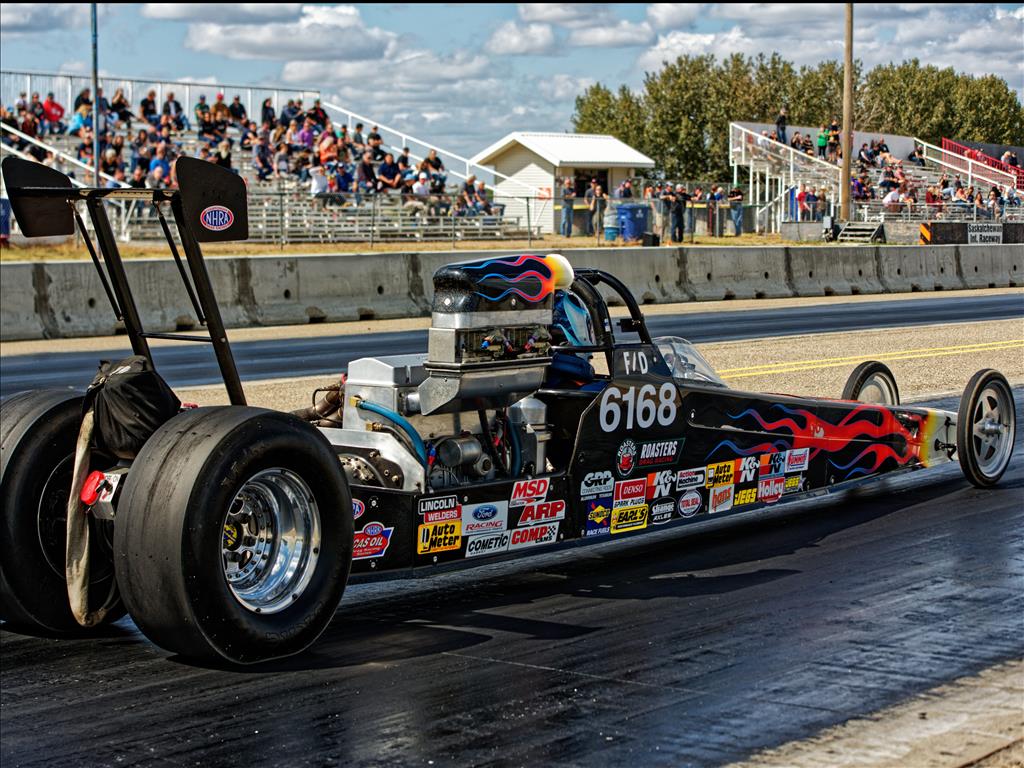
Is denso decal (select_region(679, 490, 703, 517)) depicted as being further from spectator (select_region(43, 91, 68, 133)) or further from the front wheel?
spectator (select_region(43, 91, 68, 133))

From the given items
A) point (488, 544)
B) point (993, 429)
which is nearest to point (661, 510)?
point (488, 544)

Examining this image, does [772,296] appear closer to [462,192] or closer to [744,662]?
[462,192]

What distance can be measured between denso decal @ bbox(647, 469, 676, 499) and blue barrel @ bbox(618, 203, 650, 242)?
1162 inches

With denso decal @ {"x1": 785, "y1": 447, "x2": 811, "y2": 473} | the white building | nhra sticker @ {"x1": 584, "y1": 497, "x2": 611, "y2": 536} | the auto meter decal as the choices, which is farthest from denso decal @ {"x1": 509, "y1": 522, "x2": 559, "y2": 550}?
the white building

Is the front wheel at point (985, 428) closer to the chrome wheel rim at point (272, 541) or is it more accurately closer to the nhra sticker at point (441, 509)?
the nhra sticker at point (441, 509)

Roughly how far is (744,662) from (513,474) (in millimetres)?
1703

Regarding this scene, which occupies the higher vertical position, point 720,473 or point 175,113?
point 175,113

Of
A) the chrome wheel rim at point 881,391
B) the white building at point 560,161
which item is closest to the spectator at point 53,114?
the white building at point 560,161

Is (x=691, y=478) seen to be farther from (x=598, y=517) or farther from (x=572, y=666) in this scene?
(x=572, y=666)

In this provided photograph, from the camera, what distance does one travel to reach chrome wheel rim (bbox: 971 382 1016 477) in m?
9.06

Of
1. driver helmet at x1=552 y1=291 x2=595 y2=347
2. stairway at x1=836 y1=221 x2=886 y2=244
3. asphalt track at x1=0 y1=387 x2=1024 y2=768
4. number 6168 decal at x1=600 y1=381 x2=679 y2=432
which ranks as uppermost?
stairway at x1=836 y1=221 x2=886 y2=244

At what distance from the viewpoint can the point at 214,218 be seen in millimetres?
5324

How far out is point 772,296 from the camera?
30641mm

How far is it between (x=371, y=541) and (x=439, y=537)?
0.37 metres
